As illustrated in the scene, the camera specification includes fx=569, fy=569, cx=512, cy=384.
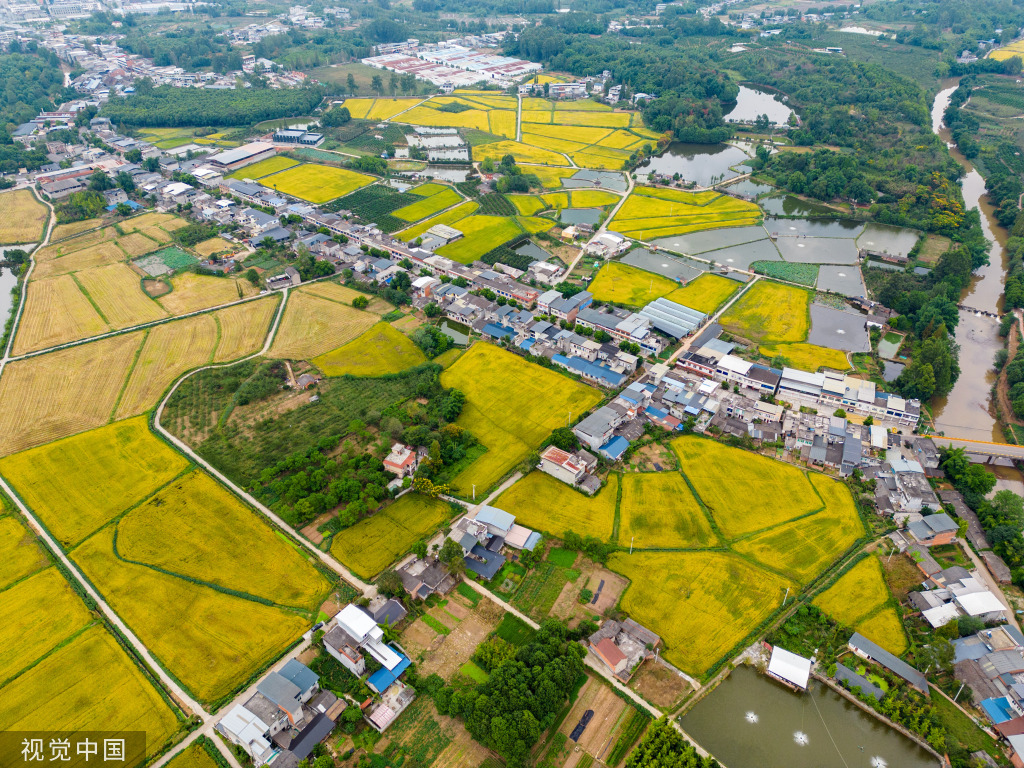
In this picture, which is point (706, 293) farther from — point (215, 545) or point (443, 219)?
point (215, 545)

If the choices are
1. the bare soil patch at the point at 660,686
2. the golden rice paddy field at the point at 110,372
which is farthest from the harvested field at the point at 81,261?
the bare soil patch at the point at 660,686

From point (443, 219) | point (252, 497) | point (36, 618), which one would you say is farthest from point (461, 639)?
point (443, 219)

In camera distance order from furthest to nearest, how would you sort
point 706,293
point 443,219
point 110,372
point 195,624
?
1. point 443,219
2. point 706,293
3. point 110,372
4. point 195,624

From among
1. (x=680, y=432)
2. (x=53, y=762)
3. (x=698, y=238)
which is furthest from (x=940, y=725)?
(x=698, y=238)

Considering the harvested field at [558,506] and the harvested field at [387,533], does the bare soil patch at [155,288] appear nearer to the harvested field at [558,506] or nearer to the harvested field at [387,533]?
the harvested field at [387,533]

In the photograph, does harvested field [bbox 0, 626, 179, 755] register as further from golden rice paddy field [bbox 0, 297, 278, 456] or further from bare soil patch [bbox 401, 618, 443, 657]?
golden rice paddy field [bbox 0, 297, 278, 456]
